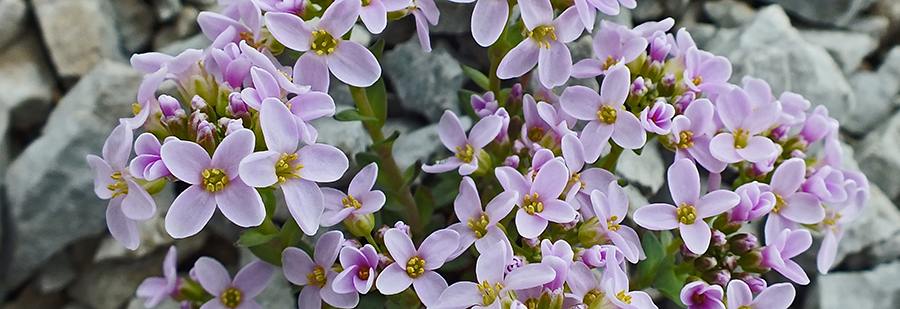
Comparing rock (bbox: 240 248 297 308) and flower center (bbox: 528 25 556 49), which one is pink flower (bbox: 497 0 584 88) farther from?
rock (bbox: 240 248 297 308)

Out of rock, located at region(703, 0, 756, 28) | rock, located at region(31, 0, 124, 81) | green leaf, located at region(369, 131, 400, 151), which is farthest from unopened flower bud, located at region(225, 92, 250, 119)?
rock, located at region(703, 0, 756, 28)

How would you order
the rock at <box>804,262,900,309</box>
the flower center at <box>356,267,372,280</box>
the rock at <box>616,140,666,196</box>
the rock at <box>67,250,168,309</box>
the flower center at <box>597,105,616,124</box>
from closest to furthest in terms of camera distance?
the flower center at <box>356,267,372,280</box>
the flower center at <box>597,105,616,124</box>
the rock at <box>616,140,666,196</box>
the rock at <box>804,262,900,309</box>
the rock at <box>67,250,168,309</box>

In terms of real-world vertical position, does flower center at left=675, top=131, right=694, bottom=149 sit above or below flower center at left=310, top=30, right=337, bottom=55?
below

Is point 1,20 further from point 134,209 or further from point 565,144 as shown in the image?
point 565,144

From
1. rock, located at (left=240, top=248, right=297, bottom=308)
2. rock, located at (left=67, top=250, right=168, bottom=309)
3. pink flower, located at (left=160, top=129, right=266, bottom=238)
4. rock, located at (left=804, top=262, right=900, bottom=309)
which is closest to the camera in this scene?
pink flower, located at (left=160, top=129, right=266, bottom=238)

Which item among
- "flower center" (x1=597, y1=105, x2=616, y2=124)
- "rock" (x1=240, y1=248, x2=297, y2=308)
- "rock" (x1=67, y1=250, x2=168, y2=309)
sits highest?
"flower center" (x1=597, y1=105, x2=616, y2=124)

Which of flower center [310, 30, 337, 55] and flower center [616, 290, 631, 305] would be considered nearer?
flower center [616, 290, 631, 305]
